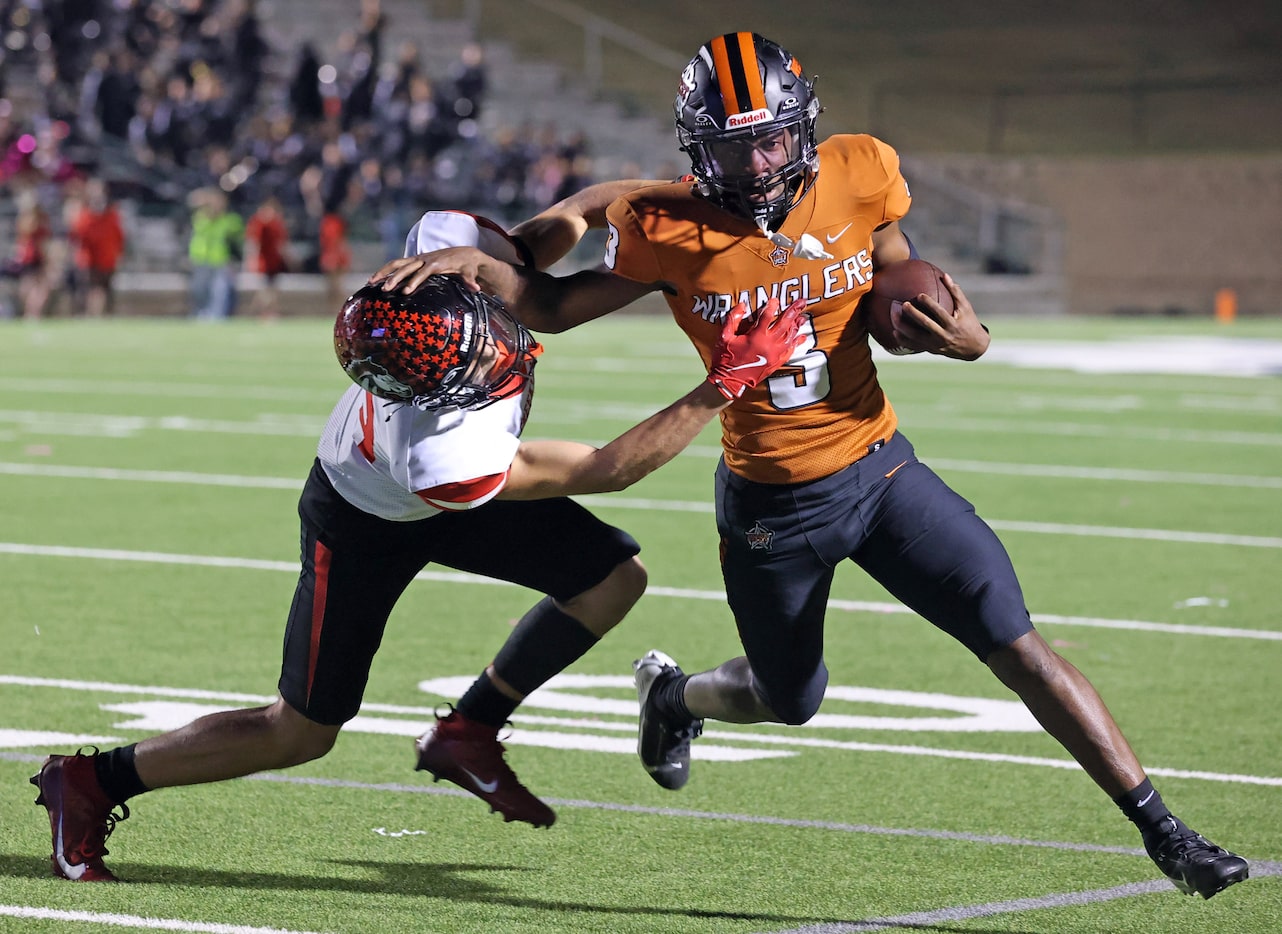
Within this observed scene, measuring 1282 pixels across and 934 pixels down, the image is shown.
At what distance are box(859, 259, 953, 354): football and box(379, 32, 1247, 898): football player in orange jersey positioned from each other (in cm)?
3

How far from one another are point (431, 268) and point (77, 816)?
1430 millimetres

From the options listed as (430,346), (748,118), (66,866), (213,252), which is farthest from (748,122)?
(213,252)

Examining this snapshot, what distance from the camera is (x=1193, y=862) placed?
13.2ft

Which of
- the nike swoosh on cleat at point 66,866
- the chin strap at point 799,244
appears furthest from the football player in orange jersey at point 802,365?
the nike swoosh on cleat at point 66,866

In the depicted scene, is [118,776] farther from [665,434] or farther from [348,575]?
[665,434]

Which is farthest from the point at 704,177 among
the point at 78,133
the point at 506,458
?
the point at 78,133

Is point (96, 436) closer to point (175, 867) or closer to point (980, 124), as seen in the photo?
point (175, 867)

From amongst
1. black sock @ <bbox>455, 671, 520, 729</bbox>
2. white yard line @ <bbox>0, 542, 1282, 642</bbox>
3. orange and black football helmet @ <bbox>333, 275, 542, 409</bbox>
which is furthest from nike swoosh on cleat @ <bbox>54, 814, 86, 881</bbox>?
white yard line @ <bbox>0, 542, 1282, 642</bbox>

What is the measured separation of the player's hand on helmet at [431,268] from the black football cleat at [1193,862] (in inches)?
70.6

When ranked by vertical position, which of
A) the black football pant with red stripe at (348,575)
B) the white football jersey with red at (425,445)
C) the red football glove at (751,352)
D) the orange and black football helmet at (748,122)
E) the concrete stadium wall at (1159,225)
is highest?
the orange and black football helmet at (748,122)

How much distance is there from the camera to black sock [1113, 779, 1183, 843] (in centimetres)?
414

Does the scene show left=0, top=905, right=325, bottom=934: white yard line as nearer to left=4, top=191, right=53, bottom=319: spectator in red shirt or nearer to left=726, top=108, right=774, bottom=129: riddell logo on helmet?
left=726, top=108, right=774, bottom=129: riddell logo on helmet

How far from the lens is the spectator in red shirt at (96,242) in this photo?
2503 cm

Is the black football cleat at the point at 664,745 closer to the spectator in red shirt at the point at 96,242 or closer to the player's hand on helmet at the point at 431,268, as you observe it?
the player's hand on helmet at the point at 431,268
